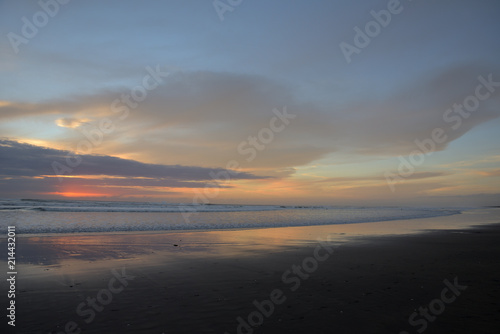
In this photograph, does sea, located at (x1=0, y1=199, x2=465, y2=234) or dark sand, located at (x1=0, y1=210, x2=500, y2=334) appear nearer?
dark sand, located at (x1=0, y1=210, x2=500, y2=334)

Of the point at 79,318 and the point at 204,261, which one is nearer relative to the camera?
the point at 79,318

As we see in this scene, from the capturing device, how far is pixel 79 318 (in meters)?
6.29

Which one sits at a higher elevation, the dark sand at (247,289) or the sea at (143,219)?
the sea at (143,219)

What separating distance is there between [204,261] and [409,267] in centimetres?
759

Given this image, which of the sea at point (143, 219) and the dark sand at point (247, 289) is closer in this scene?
the dark sand at point (247, 289)

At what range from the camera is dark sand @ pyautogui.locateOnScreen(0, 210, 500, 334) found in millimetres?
6004

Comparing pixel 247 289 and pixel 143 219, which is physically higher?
pixel 143 219

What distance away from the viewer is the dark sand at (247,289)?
600cm

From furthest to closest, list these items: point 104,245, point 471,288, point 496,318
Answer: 1. point 104,245
2. point 471,288
3. point 496,318

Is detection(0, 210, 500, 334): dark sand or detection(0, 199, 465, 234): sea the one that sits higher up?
detection(0, 199, 465, 234): sea

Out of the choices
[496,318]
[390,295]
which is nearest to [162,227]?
[390,295]

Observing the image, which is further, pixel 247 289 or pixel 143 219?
pixel 143 219

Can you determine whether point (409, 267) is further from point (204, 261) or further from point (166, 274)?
point (166, 274)

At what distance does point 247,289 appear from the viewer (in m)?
8.34
